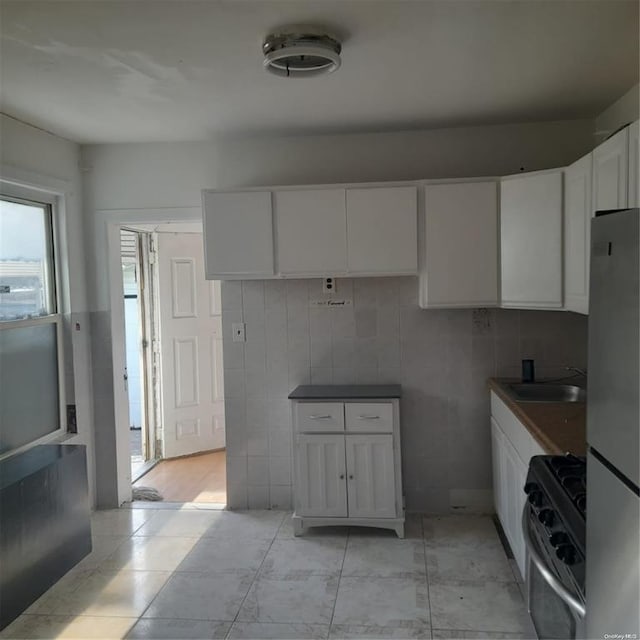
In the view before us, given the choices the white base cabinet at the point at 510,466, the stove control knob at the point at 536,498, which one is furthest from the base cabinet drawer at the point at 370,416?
the stove control knob at the point at 536,498

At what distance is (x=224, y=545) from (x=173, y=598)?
603mm

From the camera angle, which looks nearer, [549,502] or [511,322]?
[549,502]

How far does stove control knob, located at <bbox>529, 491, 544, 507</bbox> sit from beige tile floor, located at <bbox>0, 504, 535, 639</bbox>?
0.85 meters

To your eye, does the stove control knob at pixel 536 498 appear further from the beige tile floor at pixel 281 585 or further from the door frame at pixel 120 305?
the door frame at pixel 120 305

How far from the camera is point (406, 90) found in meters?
2.96

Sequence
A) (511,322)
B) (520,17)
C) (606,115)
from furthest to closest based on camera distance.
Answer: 1. (511,322)
2. (606,115)
3. (520,17)

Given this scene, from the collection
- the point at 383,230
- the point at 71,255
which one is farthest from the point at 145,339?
the point at 383,230

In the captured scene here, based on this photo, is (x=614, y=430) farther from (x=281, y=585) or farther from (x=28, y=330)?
(x=28, y=330)

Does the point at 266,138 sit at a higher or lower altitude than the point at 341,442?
higher

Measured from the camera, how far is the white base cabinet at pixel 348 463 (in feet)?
11.5

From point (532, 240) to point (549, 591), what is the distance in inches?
74.9

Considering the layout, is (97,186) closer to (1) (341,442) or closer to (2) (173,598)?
(1) (341,442)

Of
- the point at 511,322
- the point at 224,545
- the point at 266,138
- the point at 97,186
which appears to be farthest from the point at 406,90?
the point at 224,545

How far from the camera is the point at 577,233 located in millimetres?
2793
